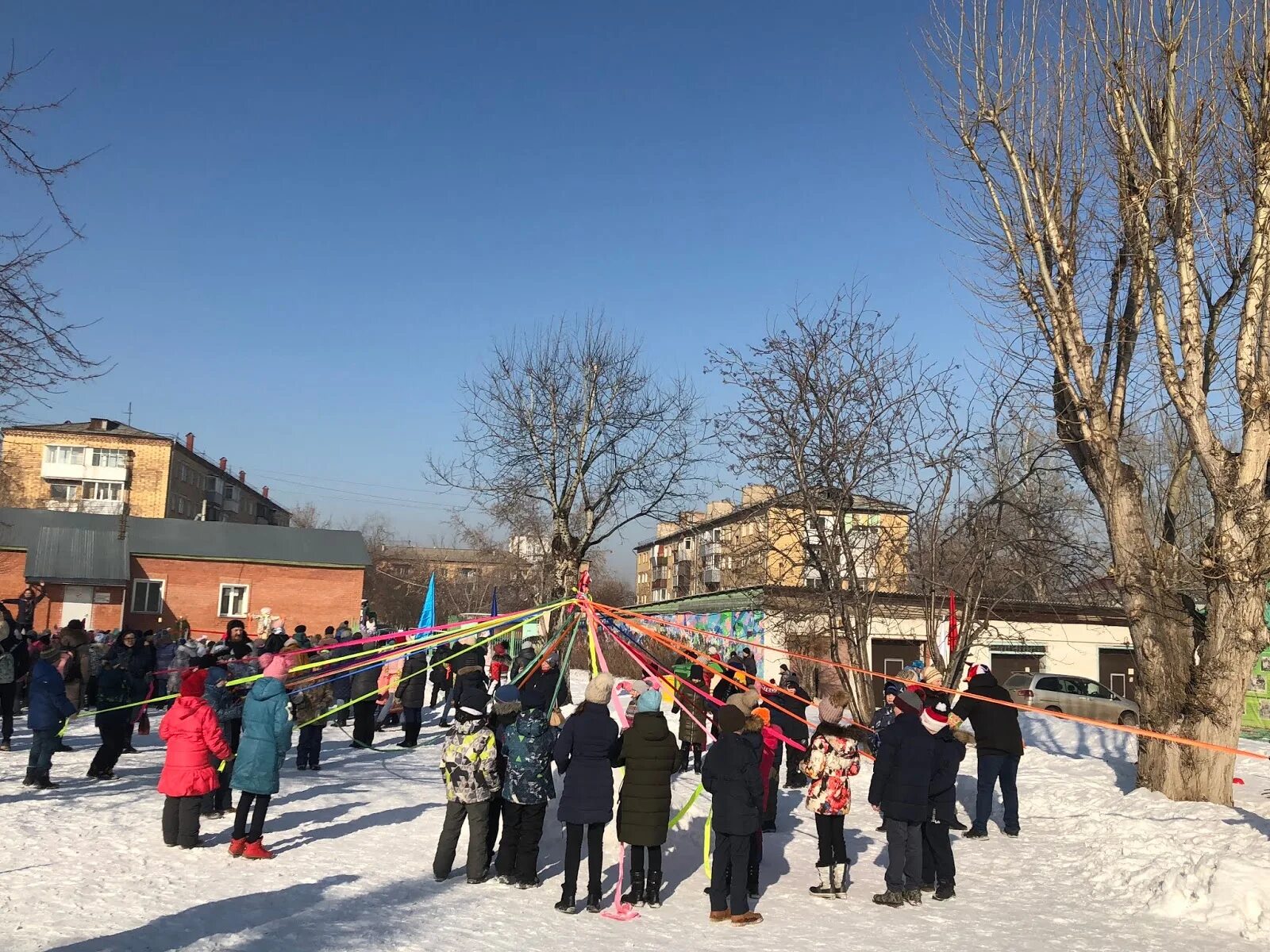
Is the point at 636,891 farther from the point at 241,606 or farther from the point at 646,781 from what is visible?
the point at 241,606

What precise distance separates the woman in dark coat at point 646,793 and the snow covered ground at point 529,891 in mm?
326

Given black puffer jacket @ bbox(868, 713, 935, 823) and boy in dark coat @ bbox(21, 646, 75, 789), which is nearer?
black puffer jacket @ bbox(868, 713, 935, 823)

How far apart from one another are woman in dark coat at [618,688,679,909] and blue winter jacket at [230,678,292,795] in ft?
9.26

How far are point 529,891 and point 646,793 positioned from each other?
1.26 m

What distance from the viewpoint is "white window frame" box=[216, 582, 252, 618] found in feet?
130

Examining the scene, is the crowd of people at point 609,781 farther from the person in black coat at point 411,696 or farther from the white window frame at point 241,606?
the white window frame at point 241,606

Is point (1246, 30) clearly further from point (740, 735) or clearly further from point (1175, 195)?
point (740, 735)

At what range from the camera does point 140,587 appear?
3878 cm

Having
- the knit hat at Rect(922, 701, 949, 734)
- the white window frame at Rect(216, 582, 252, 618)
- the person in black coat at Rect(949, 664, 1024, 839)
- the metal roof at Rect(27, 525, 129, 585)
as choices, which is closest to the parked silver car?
the person in black coat at Rect(949, 664, 1024, 839)

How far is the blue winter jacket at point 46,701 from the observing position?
10633 millimetres

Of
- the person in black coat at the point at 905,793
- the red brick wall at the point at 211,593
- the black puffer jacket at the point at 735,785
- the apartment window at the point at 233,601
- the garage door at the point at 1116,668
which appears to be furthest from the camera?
the apartment window at the point at 233,601

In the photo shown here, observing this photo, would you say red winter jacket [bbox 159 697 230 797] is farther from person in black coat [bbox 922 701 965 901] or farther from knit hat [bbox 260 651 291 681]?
person in black coat [bbox 922 701 965 901]

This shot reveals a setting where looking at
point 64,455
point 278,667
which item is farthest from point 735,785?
point 64,455

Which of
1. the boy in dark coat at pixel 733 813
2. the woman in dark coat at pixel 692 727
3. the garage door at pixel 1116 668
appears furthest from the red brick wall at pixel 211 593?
the boy in dark coat at pixel 733 813
